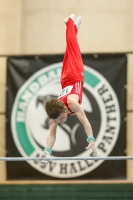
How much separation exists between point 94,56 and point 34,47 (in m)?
1.00

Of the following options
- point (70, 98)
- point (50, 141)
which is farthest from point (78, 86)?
point (50, 141)

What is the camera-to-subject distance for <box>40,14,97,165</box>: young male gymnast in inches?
219

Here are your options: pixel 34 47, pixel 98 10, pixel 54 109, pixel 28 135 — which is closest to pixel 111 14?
pixel 98 10

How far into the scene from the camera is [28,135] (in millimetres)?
8195

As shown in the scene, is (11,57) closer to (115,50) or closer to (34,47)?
(34,47)

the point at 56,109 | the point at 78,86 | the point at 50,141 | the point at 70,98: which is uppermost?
the point at 78,86

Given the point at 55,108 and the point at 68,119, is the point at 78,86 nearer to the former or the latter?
the point at 55,108

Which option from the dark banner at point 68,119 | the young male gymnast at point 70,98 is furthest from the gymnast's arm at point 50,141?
the dark banner at point 68,119

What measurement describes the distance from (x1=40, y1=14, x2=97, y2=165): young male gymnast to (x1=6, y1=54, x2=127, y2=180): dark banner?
1929mm

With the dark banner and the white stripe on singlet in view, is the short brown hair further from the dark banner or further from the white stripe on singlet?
the dark banner

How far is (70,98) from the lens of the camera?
225 inches

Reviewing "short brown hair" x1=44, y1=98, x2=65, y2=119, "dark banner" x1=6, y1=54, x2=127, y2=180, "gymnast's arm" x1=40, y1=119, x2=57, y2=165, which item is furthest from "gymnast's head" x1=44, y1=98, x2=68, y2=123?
"dark banner" x1=6, y1=54, x2=127, y2=180

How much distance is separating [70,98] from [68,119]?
241 centimetres

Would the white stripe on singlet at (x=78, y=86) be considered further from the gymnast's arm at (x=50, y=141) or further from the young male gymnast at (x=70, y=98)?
the gymnast's arm at (x=50, y=141)
